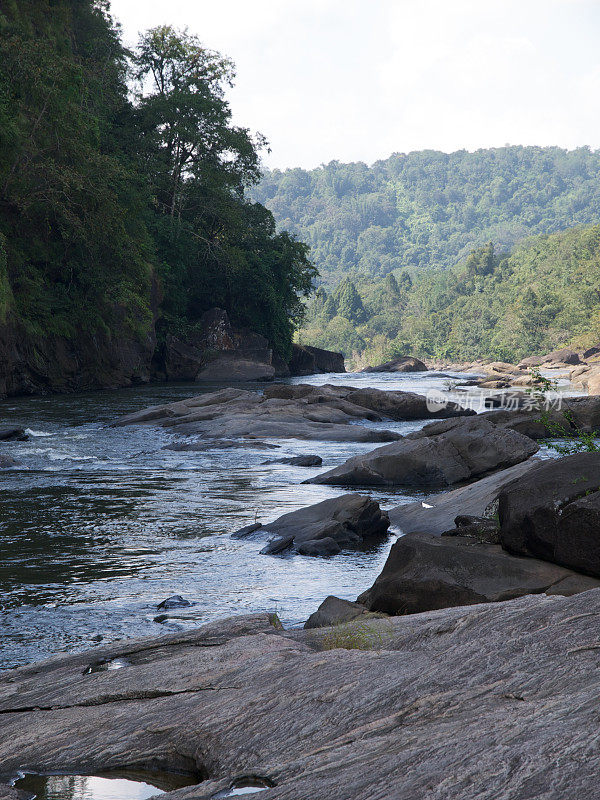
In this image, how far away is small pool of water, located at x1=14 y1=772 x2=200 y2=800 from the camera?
9.73ft

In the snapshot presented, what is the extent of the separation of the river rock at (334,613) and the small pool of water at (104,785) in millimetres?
2143

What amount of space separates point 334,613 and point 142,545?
3.80 m

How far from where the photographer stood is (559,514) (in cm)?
561

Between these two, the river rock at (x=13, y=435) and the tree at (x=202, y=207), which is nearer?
the river rock at (x=13, y=435)

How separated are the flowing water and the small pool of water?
239 centimetres

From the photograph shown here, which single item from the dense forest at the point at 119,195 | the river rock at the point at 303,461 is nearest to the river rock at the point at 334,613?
the river rock at the point at 303,461

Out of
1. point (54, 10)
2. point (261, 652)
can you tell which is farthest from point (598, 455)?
point (54, 10)

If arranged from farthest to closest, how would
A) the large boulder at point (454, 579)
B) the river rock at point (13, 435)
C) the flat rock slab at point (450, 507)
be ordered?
the river rock at point (13, 435) → the flat rock slab at point (450, 507) → the large boulder at point (454, 579)

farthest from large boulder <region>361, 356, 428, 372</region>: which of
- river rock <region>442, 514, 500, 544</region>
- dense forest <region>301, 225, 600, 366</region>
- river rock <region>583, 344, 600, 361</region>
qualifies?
river rock <region>442, 514, 500, 544</region>

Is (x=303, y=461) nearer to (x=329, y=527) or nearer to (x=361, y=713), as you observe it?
(x=329, y=527)

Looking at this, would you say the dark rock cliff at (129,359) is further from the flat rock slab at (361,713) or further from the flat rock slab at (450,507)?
the flat rock slab at (361,713)

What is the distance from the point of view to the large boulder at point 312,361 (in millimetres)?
51469

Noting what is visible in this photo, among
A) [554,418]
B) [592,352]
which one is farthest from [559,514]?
[592,352]

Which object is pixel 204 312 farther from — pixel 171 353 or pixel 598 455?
pixel 598 455
